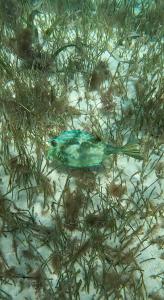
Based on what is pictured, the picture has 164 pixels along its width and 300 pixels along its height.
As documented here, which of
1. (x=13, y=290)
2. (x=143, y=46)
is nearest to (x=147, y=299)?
(x=13, y=290)

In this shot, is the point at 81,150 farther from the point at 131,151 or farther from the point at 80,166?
the point at 131,151

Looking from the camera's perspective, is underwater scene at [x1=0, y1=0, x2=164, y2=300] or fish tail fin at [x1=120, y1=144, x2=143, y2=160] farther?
fish tail fin at [x1=120, y1=144, x2=143, y2=160]

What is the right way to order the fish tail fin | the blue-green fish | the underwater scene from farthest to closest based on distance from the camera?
the fish tail fin < the blue-green fish < the underwater scene

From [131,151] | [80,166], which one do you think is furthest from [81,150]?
[131,151]

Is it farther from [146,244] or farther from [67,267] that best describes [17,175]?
[146,244]

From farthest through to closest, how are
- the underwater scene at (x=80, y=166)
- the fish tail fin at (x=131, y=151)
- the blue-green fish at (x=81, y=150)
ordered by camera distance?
the fish tail fin at (x=131, y=151)
the blue-green fish at (x=81, y=150)
the underwater scene at (x=80, y=166)

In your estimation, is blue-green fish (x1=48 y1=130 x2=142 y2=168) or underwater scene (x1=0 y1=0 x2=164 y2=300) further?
blue-green fish (x1=48 y1=130 x2=142 y2=168)

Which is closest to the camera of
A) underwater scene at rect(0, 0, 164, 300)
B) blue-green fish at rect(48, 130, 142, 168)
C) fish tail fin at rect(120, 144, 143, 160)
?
underwater scene at rect(0, 0, 164, 300)
